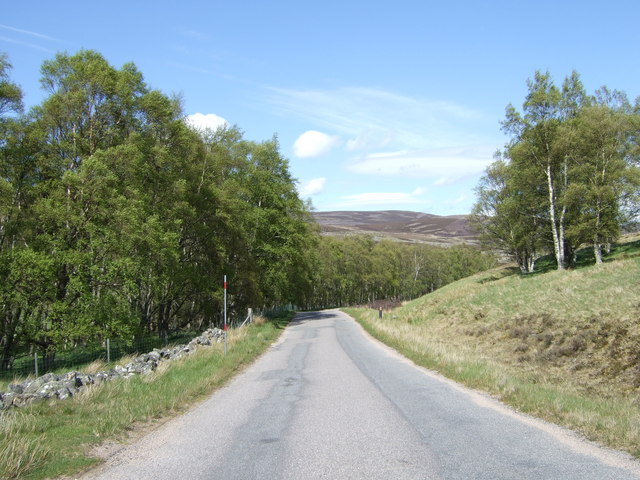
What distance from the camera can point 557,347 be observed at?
16172 millimetres

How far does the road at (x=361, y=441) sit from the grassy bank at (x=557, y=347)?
2.13 feet

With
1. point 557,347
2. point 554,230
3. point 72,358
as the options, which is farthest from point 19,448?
point 554,230

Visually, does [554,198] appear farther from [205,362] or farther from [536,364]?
[205,362]

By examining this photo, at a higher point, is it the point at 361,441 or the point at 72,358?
the point at 361,441

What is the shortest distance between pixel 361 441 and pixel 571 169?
35.4 metres

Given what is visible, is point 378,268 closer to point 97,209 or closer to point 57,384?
point 97,209

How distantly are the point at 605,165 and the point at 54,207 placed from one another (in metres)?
35.6

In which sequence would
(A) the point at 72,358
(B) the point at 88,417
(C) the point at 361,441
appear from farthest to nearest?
(A) the point at 72,358 → (B) the point at 88,417 → (C) the point at 361,441

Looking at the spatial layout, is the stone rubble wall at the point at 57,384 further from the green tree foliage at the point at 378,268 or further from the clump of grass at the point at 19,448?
the green tree foliage at the point at 378,268

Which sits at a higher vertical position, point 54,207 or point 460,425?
point 54,207

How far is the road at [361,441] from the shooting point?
4895 millimetres

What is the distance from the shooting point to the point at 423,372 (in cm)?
1238

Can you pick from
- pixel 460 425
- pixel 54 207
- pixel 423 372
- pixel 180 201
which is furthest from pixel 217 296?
pixel 460 425

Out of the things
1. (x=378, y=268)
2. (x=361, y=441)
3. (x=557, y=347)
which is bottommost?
(x=557, y=347)
